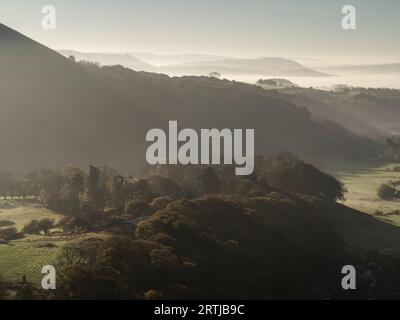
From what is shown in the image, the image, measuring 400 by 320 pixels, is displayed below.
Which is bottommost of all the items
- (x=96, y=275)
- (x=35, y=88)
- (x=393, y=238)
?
(x=393, y=238)

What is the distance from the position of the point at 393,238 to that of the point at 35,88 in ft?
490

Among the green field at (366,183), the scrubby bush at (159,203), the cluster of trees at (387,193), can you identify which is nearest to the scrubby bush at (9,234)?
the scrubby bush at (159,203)

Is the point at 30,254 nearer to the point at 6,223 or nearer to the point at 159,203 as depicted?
the point at 6,223

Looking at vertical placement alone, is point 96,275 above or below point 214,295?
above

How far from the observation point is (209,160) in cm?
12394

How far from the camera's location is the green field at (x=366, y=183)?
360 ft

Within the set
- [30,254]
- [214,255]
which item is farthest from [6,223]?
[214,255]

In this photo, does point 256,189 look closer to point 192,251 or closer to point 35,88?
point 192,251

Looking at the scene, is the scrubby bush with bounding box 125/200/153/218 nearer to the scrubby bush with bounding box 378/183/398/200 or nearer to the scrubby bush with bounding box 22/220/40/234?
the scrubby bush with bounding box 22/220/40/234

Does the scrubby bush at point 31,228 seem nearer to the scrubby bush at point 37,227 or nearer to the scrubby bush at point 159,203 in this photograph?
the scrubby bush at point 37,227

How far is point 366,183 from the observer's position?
5999 inches
